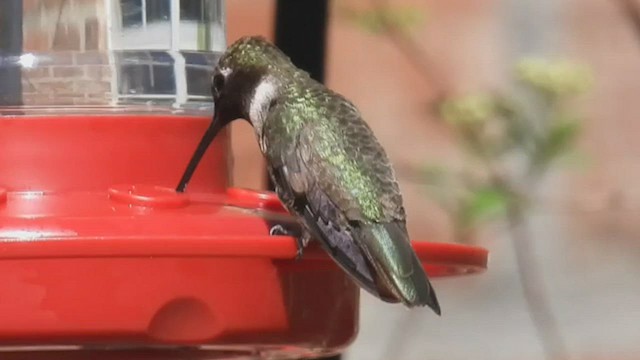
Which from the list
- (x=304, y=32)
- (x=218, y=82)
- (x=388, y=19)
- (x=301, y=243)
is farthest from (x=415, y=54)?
(x=301, y=243)

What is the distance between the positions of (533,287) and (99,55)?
1603 mm

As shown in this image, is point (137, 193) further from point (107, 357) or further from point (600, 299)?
point (600, 299)

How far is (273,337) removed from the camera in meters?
1.65

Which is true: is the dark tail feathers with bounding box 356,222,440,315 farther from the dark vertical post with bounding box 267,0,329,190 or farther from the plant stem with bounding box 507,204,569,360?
the plant stem with bounding box 507,204,569,360

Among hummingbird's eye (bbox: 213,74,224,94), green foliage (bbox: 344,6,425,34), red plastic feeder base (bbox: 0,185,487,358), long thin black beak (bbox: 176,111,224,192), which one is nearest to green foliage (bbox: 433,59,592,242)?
green foliage (bbox: 344,6,425,34)

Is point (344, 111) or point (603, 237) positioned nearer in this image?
point (344, 111)

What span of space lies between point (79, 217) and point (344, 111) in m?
0.67

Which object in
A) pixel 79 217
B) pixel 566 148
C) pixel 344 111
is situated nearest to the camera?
pixel 79 217

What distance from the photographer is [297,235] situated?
1.65m

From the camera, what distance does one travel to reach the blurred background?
329 centimetres

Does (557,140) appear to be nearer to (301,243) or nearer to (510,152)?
(510,152)

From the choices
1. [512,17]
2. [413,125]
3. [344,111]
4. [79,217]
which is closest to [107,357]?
[79,217]

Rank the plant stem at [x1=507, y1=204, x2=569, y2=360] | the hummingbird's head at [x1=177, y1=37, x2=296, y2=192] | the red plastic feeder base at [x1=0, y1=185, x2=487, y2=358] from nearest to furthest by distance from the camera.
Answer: the red plastic feeder base at [x1=0, y1=185, x2=487, y2=358] → the hummingbird's head at [x1=177, y1=37, x2=296, y2=192] → the plant stem at [x1=507, y1=204, x2=569, y2=360]

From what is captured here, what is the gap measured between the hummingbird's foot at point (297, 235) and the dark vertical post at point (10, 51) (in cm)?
57
